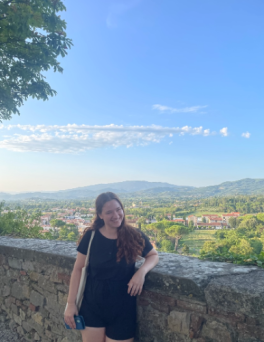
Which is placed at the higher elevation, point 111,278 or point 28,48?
point 28,48

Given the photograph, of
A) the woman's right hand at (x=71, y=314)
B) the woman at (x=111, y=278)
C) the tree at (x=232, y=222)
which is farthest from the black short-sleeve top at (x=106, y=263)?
the tree at (x=232, y=222)

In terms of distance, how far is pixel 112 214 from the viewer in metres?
1.86

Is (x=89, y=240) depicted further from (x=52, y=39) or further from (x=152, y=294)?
(x=52, y=39)

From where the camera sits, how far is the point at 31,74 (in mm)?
5555

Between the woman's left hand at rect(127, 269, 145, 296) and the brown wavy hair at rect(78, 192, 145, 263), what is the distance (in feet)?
0.34

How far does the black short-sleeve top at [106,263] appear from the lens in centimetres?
180

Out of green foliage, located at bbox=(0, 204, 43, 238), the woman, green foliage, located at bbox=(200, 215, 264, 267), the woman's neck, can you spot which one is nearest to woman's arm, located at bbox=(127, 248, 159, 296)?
the woman

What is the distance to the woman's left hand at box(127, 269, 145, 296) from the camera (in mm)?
1768

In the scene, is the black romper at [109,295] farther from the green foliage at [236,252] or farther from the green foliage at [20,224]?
the green foliage at [20,224]

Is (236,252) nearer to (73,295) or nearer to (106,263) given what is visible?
(106,263)

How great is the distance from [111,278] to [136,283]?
18 cm

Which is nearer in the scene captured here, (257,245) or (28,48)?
(257,245)

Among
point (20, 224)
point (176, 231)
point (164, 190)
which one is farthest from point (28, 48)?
point (164, 190)

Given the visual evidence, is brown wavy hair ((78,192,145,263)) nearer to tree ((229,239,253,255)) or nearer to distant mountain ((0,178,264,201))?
tree ((229,239,253,255))
